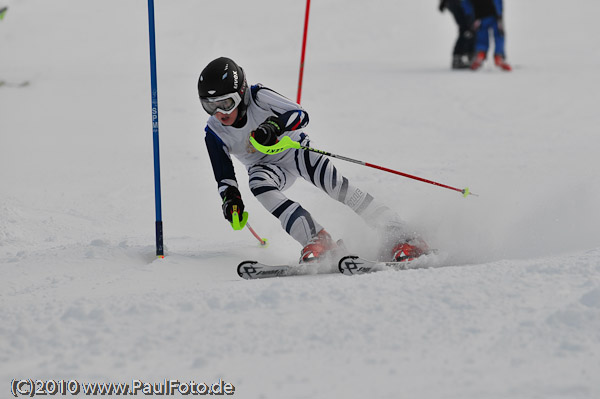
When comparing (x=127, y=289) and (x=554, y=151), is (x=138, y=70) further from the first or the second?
(x=127, y=289)

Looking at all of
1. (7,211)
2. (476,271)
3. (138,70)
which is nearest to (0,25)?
(138,70)

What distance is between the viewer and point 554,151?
7.64m

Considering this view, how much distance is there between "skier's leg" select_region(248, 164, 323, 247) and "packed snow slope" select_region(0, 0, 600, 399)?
0.49 metres

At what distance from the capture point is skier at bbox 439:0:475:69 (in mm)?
12250

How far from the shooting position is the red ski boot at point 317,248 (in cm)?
404

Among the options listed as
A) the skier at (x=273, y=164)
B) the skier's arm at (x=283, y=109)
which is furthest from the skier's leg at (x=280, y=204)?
the skier's arm at (x=283, y=109)

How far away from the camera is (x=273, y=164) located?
4.62 metres

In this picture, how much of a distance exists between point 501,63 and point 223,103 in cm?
906

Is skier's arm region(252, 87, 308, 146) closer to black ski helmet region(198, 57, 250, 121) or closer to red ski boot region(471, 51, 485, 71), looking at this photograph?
black ski helmet region(198, 57, 250, 121)

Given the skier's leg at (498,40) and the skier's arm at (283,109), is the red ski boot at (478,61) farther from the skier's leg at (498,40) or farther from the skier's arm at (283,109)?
the skier's arm at (283,109)

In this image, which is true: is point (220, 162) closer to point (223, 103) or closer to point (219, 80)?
point (223, 103)

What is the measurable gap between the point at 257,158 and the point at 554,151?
173 inches

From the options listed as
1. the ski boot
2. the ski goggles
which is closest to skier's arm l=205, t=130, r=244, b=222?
the ski goggles

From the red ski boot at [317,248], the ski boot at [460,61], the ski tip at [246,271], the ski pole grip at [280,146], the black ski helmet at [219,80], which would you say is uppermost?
the black ski helmet at [219,80]
